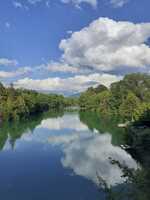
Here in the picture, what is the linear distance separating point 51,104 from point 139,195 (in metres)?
106

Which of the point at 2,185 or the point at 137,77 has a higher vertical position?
the point at 137,77

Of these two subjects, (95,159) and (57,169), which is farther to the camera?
(95,159)

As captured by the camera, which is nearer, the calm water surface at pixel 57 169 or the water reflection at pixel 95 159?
the calm water surface at pixel 57 169

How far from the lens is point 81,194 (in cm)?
1482

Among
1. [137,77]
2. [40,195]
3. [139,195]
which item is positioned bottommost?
[40,195]

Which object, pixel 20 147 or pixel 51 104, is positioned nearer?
pixel 20 147

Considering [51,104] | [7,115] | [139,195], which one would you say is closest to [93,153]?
[139,195]

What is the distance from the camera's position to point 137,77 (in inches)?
2712

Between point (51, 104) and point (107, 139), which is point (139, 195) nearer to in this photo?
point (107, 139)

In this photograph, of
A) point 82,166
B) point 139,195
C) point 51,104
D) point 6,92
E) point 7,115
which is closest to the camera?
point 139,195

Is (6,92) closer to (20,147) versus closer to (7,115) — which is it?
(7,115)

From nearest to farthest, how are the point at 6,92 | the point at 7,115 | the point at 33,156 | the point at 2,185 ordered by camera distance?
the point at 2,185
the point at 33,156
the point at 7,115
the point at 6,92

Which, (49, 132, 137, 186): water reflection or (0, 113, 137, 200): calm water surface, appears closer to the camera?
(0, 113, 137, 200): calm water surface

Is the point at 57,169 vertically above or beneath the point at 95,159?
beneath
